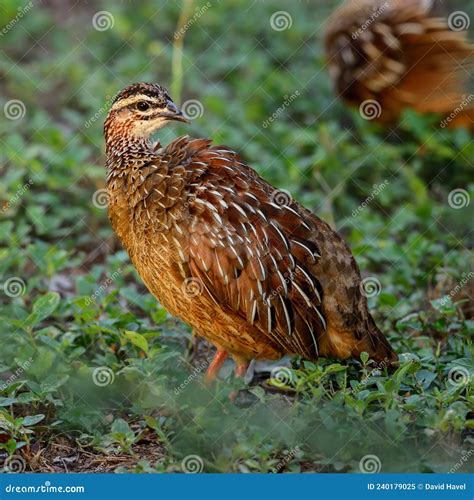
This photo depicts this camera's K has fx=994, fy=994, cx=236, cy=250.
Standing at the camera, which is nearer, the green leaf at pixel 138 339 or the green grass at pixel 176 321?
the green grass at pixel 176 321

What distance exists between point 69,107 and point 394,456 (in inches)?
235

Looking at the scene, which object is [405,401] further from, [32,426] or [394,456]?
[32,426]

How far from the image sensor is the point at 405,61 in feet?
30.8

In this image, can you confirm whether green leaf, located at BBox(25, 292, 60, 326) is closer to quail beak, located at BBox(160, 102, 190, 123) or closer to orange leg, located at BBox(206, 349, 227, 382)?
orange leg, located at BBox(206, 349, 227, 382)

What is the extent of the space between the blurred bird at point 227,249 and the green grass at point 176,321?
258 millimetres

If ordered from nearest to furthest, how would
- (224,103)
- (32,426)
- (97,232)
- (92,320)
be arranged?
(32,426) < (92,320) < (97,232) < (224,103)

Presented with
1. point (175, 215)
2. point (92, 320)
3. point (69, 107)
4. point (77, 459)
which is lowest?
point (77, 459)

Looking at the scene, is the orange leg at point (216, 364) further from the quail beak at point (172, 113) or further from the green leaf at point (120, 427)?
the quail beak at point (172, 113)

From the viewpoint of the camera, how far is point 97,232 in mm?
8359

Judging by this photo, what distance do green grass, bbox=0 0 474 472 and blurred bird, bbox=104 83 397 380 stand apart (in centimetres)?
26

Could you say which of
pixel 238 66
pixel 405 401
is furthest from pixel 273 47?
pixel 405 401

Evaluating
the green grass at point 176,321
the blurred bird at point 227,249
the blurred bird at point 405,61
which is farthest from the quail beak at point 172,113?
the blurred bird at point 405,61

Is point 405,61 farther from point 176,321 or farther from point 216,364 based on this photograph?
point 216,364

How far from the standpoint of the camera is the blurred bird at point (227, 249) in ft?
19.3
